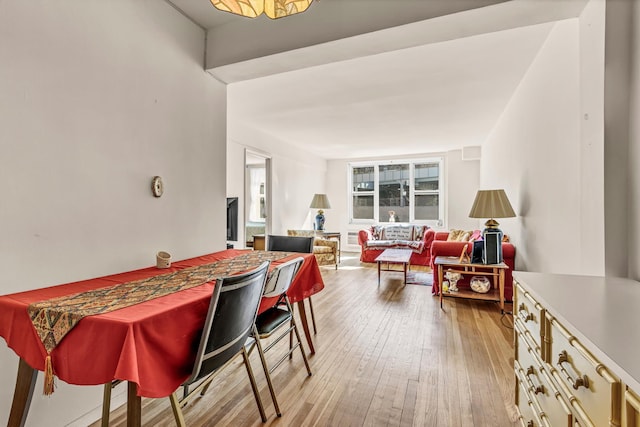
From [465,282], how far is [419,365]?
76.6 inches

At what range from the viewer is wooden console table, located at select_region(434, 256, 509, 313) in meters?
3.27

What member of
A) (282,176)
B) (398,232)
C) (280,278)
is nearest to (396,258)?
(398,232)

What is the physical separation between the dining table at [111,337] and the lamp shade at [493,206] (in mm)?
3026

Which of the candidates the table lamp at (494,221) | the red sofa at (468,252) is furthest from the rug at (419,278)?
the table lamp at (494,221)

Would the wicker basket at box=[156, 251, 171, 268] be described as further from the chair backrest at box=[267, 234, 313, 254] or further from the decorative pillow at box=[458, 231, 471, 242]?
the decorative pillow at box=[458, 231, 471, 242]

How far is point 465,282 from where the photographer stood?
12.5ft

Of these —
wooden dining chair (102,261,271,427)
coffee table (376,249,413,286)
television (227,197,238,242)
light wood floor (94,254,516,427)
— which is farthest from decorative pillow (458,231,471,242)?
wooden dining chair (102,261,271,427)

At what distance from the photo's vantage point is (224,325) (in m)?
1.29

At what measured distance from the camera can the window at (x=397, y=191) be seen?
7.53m

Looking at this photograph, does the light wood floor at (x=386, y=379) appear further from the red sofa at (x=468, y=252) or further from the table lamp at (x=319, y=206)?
the table lamp at (x=319, y=206)

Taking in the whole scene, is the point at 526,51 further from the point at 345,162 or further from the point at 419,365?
the point at 345,162

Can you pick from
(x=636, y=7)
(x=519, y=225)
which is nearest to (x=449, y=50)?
(x=636, y=7)

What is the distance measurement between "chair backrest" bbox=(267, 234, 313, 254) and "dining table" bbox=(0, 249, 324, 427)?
1.44 m

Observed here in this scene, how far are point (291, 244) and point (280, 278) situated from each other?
3.81ft
